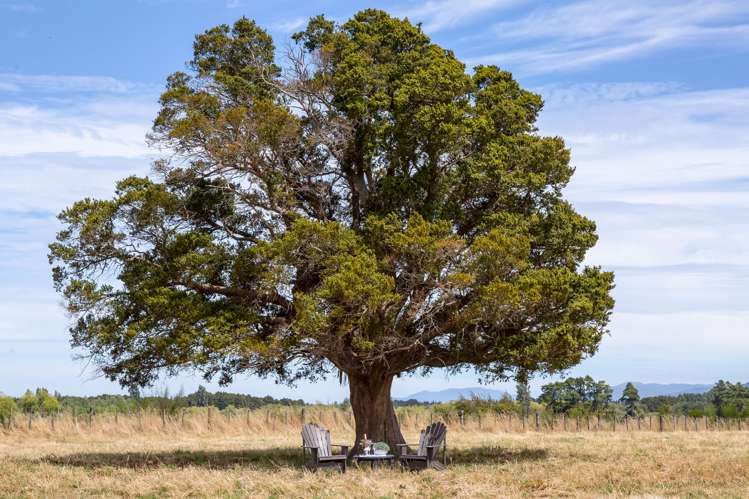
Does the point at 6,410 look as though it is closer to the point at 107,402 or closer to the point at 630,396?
the point at 107,402

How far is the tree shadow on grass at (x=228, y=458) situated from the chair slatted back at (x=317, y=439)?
102cm

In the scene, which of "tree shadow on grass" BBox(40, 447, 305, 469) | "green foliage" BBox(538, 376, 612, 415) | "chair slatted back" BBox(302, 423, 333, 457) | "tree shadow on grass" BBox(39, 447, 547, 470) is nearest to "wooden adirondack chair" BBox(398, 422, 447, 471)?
"tree shadow on grass" BBox(39, 447, 547, 470)

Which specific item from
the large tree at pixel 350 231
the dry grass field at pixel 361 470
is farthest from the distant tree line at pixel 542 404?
the large tree at pixel 350 231

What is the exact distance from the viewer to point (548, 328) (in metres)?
19.4

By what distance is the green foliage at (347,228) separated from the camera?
1833cm

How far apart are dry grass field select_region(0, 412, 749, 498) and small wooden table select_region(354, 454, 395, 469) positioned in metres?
0.50

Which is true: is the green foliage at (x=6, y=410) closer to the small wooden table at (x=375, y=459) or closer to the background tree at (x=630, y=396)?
the small wooden table at (x=375, y=459)

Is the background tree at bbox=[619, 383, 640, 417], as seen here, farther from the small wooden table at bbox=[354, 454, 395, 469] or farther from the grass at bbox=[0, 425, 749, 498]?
the small wooden table at bbox=[354, 454, 395, 469]

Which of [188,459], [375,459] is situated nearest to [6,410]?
[188,459]

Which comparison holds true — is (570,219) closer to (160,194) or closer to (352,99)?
(352,99)

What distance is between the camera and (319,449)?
18.0 m

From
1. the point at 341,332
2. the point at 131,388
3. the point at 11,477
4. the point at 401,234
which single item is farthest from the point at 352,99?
the point at 11,477

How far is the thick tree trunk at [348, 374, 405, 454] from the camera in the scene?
822 inches

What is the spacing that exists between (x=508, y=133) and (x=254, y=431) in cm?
1507
